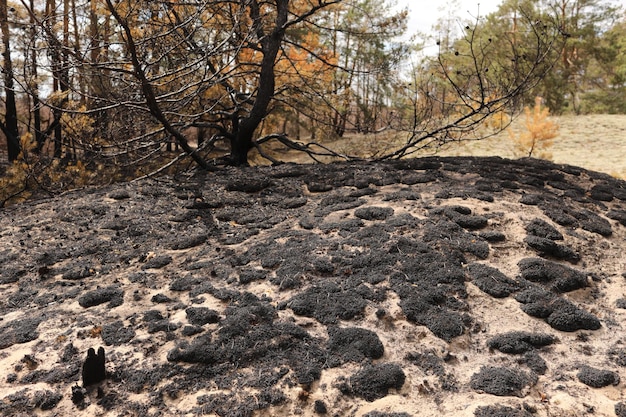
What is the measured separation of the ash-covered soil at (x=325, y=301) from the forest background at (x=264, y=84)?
105 centimetres

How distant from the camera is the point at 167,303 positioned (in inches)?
91.6

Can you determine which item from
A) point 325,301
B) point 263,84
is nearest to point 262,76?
point 263,84

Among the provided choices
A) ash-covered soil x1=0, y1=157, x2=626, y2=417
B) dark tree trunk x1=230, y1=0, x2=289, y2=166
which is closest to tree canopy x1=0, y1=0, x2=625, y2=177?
dark tree trunk x1=230, y1=0, x2=289, y2=166

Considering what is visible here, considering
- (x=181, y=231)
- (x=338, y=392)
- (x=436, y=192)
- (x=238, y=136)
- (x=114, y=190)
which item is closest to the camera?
(x=338, y=392)

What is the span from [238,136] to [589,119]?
57.3 feet

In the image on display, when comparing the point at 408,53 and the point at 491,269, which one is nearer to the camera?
the point at 491,269

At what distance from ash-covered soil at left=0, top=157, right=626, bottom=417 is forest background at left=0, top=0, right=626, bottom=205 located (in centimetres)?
105

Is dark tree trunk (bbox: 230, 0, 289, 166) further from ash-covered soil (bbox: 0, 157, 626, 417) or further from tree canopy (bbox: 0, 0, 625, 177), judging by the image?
ash-covered soil (bbox: 0, 157, 626, 417)

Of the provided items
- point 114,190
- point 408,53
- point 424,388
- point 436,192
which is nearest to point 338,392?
point 424,388

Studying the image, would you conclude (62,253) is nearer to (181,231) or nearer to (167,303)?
(181,231)

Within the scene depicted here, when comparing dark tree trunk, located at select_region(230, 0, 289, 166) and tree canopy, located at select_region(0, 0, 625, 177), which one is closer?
tree canopy, located at select_region(0, 0, 625, 177)

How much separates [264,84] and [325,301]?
131 inches

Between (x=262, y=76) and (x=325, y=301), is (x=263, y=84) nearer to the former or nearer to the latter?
(x=262, y=76)

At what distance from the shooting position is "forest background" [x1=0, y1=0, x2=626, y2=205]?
3.81 m
